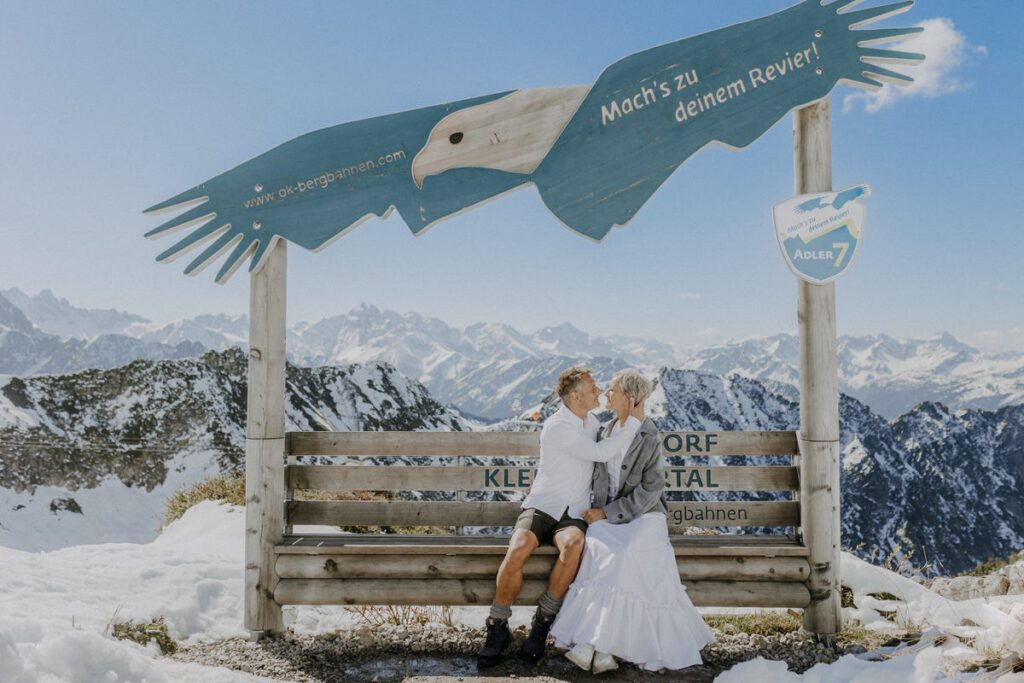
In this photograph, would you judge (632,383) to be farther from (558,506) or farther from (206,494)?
(206,494)

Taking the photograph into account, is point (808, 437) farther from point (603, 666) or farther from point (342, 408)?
point (342, 408)

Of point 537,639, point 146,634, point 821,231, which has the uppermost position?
point 821,231

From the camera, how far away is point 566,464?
16.1ft

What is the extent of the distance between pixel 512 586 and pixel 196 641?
241cm

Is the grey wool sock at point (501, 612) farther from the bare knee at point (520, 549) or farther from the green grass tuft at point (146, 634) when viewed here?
the green grass tuft at point (146, 634)

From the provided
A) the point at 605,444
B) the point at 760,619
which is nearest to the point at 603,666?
the point at 605,444

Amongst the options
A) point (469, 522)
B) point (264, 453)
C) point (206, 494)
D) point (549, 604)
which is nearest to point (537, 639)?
point (549, 604)

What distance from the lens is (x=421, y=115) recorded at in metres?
5.44

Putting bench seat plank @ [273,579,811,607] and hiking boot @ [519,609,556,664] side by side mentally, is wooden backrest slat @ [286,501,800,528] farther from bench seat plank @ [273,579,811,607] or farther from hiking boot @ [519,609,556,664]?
hiking boot @ [519,609,556,664]

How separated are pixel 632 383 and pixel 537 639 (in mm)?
1683

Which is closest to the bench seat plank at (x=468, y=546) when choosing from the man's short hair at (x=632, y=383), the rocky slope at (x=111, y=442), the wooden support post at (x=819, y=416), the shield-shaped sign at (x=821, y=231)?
the wooden support post at (x=819, y=416)

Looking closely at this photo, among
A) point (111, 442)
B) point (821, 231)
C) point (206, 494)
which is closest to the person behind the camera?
point (821, 231)

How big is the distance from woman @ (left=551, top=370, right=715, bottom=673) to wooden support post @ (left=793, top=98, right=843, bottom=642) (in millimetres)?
1073

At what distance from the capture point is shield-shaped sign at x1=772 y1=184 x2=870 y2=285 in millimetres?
5219
